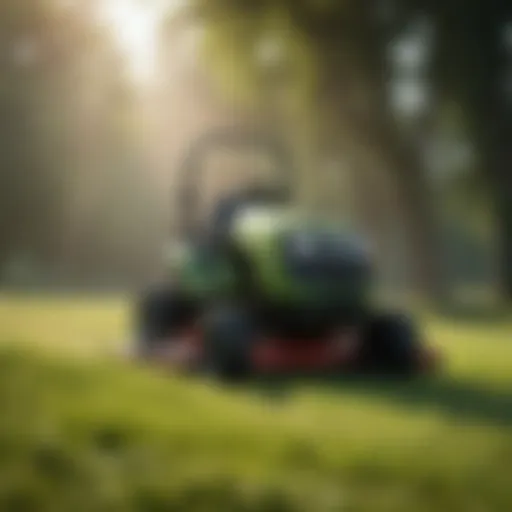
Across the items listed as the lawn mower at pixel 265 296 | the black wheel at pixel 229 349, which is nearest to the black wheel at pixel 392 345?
the lawn mower at pixel 265 296

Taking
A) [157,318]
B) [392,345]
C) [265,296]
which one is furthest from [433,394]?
[157,318]

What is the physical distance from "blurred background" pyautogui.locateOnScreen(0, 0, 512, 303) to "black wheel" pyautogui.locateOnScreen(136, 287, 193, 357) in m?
0.03

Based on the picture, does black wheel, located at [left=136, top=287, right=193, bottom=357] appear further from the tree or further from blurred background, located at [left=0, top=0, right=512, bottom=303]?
the tree

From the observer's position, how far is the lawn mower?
138 cm

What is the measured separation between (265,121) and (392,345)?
32cm

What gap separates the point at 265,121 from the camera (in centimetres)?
142

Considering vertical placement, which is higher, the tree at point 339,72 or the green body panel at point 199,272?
the tree at point 339,72

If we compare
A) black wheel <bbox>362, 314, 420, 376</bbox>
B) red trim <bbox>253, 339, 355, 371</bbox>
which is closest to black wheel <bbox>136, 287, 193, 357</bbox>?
red trim <bbox>253, 339, 355, 371</bbox>

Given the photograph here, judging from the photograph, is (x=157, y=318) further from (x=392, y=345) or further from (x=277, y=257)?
(x=392, y=345)

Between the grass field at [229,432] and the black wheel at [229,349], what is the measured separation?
3 centimetres

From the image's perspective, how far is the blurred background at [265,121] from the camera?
1.40 m

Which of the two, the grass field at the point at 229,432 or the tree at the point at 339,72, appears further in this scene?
the tree at the point at 339,72

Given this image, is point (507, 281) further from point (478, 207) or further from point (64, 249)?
point (64, 249)

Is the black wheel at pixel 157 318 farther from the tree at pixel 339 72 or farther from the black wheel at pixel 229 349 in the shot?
the tree at pixel 339 72
